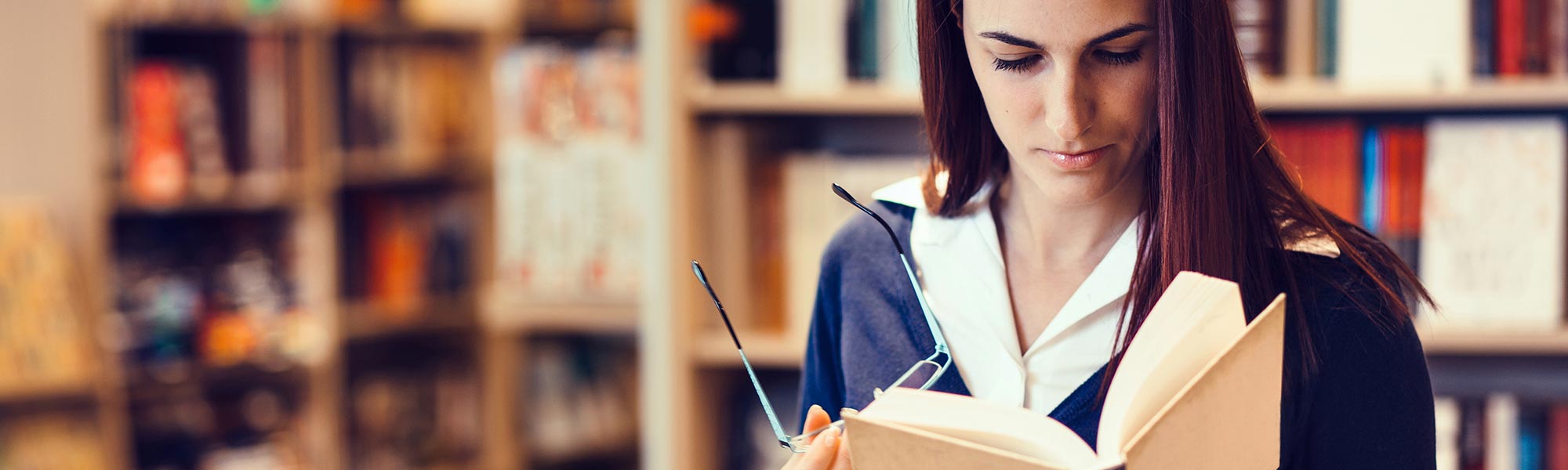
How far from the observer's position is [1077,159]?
82cm

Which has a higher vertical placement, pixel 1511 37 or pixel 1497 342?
pixel 1511 37

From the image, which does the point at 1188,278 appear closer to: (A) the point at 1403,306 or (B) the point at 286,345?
(A) the point at 1403,306

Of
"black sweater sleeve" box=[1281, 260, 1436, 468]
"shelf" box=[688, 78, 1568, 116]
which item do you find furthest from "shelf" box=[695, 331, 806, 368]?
"black sweater sleeve" box=[1281, 260, 1436, 468]

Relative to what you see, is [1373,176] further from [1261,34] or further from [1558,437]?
[1558,437]

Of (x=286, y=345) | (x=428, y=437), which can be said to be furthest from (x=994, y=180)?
(x=428, y=437)

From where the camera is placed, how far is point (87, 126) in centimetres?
245

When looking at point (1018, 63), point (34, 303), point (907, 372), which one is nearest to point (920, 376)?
point (907, 372)

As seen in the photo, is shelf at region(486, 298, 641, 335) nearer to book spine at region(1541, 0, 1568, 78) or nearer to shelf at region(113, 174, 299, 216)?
shelf at region(113, 174, 299, 216)

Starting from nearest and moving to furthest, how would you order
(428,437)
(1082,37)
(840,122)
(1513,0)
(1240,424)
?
(1240,424)
(1082,37)
(1513,0)
(840,122)
(428,437)

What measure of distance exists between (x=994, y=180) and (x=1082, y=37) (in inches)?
9.7

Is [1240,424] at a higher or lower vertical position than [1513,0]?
lower

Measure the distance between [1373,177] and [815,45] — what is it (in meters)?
0.76

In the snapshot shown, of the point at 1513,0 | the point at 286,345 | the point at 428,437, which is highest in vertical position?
the point at 1513,0

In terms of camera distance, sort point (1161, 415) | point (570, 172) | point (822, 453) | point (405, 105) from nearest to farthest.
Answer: point (1161, 415) → point (822, 453) → point (570, 172) → point (405, 105)
